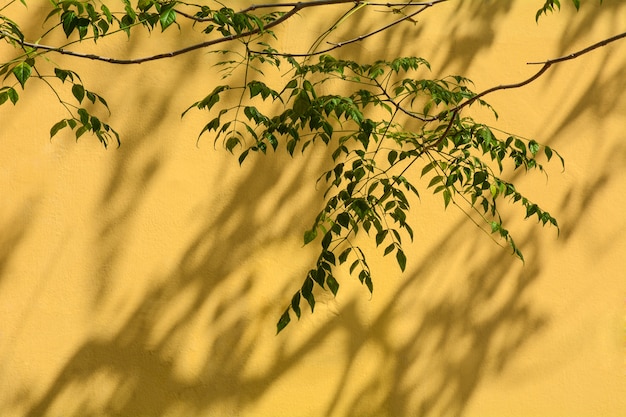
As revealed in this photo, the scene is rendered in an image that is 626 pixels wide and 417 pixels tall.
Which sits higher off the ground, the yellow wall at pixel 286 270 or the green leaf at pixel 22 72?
the yellow wall at pixel 286 270

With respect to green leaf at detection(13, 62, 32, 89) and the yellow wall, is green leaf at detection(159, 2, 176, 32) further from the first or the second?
the yellow wall

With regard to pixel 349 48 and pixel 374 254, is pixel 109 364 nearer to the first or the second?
pixel 374 254

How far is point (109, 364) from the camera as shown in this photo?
346 centimetres

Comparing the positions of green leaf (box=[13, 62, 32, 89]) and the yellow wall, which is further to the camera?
the yellow wall

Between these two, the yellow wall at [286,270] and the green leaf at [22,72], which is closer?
the green leaf at [22,72]

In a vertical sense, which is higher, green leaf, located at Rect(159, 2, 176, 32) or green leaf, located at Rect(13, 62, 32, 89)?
green leaf, located at Rect(159, 2, 176, 32)

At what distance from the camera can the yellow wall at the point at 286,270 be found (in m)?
3.44

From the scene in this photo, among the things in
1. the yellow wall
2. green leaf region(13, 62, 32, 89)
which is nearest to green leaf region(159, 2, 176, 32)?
green leaf region(13, 62, 32, 89)

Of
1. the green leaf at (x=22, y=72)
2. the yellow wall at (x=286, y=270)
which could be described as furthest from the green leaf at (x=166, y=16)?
the yellow wall at (x=286, y=270)

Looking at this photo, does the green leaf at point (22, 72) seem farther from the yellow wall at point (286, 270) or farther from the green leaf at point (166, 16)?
the yellow wall at point (286, 270)

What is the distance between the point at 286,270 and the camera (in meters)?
3.55

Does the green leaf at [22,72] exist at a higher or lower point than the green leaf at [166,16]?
lower

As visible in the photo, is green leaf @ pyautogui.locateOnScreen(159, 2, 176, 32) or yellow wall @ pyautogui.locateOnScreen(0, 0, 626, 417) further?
yellow wall @ pyautogui.locateOnScreen(0, 0, 626, 417)

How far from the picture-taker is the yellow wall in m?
3.44
